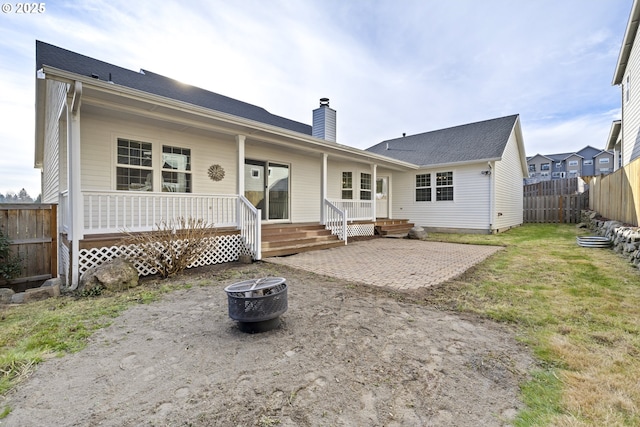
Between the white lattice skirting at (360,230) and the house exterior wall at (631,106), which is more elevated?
the house exterior wall at (631,106)

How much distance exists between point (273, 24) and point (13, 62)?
747 cm

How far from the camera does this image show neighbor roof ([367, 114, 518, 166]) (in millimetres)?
12672

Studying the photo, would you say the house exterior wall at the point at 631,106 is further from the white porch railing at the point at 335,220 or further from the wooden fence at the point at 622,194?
the white porch railing at the point at 335,220

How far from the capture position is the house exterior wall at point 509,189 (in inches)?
496

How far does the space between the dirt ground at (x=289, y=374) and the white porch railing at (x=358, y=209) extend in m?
7.65

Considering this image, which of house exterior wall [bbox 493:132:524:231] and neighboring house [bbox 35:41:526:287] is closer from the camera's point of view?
neighboring house [bbox 35:41:526:287]

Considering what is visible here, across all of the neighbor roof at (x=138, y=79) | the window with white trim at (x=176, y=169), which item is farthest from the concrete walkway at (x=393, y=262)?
the neighbor roof at (x=138, y=79)

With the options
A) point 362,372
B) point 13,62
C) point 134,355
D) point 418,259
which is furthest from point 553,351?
point 13,62

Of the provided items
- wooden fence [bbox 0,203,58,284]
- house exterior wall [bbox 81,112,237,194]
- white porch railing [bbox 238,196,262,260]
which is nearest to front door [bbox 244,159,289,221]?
house exterior wall [bbox 81,112,237,194]

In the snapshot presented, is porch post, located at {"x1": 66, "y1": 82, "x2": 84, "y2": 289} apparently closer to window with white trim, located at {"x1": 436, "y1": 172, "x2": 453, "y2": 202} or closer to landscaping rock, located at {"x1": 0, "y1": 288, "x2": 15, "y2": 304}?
landscaping rock, located at {"x1": 0, "y1": 288, "x2": 15, "y2": 304}

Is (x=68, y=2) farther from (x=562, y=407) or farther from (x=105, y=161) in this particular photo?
(x=562, y=407)

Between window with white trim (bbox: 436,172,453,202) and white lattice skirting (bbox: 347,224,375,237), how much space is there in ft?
13.6

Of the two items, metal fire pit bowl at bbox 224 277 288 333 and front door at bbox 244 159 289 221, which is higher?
front door at bbox 244 159 289 221

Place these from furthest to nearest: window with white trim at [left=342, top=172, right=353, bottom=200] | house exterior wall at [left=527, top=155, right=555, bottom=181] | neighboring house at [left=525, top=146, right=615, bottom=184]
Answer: house exterior wall at [left=527, top=155, right=555, bottom=181]
neighboring house at [left=525, top=146, right=615, bottom=184]
window with white trim at [left=342, top=172, right=353, bottom=200]
